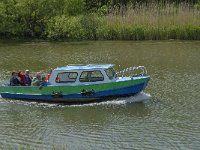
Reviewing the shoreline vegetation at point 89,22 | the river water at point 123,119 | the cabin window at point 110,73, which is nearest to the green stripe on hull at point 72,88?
the cabin window at point 110,73

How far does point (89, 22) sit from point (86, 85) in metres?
27.0

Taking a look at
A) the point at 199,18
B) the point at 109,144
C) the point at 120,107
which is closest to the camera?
the point at 109,144

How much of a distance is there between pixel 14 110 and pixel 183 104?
829 centimetres

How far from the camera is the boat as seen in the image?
76.5 feet

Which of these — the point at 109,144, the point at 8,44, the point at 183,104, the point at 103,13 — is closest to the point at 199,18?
the point at 103,13

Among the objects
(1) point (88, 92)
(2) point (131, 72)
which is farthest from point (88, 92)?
(2) point (131, 72)

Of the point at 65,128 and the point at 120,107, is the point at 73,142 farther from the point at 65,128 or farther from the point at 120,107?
the point at 120,107

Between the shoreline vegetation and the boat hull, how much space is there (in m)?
23.4

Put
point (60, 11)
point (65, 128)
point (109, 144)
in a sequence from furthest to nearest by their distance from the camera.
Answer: point (60, 11)
point (65, 128)
point (109, 144)

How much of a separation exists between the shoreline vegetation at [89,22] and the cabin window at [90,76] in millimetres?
23244

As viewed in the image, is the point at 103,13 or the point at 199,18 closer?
the point at 199,18

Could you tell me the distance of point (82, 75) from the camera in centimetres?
2372

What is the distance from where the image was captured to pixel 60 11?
2092 inches

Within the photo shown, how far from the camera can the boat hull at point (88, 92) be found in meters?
23.3
